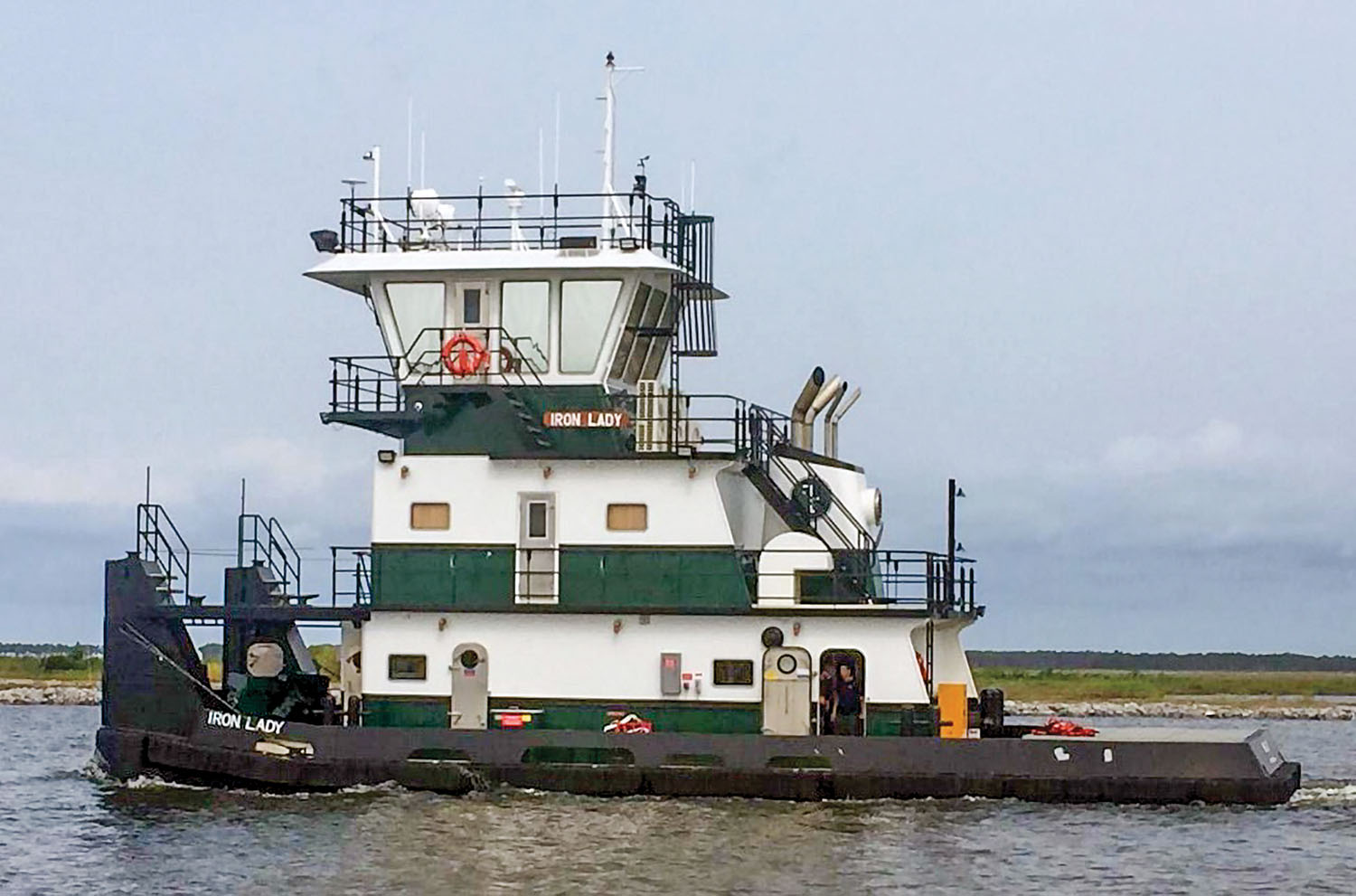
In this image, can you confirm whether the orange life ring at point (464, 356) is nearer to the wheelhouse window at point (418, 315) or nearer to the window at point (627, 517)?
the wheelhouse window at point (418, 315)

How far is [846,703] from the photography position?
27.9m

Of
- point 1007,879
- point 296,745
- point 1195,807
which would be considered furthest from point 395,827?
point 1195,807

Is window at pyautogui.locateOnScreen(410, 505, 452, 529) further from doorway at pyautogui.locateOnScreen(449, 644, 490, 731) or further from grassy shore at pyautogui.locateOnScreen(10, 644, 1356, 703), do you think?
grassy shore at pyautogui.locateOnScreen(10, 644, 1356, 703)

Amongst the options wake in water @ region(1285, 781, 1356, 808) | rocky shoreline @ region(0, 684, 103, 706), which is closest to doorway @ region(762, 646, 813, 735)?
wake in water @ region(1285, 781, 1356, 808)

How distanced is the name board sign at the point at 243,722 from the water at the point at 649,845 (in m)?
0.89

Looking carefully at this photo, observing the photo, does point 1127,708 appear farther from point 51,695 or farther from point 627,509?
point 627,509

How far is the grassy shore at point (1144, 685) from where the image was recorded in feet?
244

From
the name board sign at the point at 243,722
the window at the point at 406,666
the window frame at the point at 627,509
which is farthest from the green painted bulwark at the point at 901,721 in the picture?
the name board sign at the point at 243,722

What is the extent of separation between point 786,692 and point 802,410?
198 inches

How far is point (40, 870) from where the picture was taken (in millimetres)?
25094

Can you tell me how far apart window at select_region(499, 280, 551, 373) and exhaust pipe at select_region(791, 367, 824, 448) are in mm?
4003

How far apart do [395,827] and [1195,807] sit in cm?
961

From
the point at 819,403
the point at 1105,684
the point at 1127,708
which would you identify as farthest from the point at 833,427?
the point at 1105,684

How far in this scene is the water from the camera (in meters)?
23.5
